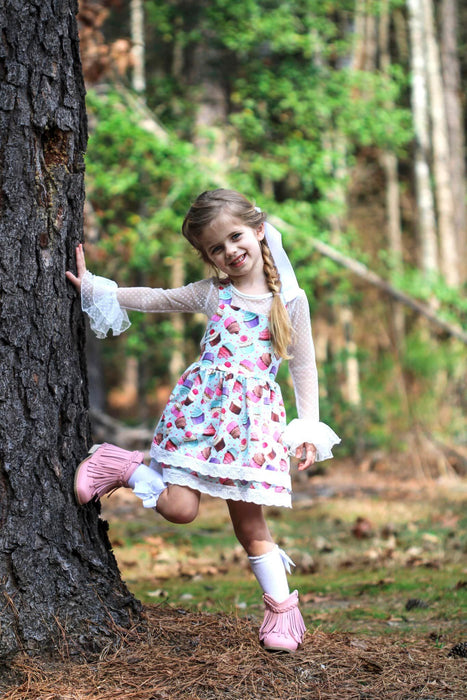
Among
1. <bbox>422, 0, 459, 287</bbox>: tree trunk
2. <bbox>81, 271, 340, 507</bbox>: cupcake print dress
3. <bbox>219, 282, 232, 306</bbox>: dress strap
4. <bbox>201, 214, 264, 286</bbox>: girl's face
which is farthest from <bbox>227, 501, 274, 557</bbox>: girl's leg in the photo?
<bbox>422, 0, 459, 287</bbox>: tree trunk

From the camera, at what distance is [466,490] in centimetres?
783

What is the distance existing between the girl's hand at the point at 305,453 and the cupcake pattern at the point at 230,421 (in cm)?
6

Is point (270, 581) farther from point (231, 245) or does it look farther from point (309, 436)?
point (231, 245)

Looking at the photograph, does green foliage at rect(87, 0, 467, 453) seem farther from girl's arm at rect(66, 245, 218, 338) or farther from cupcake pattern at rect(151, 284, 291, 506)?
cupcake pattern at rect(151, 284, 291, 506)

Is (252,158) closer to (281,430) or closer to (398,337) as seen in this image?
(398,337)

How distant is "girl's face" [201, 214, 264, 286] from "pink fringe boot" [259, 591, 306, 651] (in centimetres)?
132

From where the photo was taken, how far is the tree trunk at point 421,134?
13.0m

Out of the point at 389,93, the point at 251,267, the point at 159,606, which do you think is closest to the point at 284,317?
the point at 251,267

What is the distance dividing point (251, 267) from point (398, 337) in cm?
515

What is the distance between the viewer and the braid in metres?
3.28

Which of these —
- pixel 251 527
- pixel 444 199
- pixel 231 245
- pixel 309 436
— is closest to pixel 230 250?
pixel 231 245

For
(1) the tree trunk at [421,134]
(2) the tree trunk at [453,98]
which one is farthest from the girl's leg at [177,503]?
(2) the tree trunk at [453,98]

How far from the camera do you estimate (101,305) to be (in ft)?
10.2

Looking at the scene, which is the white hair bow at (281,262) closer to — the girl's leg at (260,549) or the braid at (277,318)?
the braid at (277,318)
